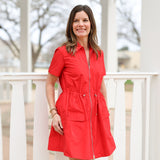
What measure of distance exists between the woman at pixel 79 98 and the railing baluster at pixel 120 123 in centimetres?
52

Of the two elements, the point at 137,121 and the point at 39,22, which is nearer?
the point at 137,121

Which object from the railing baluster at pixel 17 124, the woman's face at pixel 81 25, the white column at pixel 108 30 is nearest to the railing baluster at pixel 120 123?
the woman's face at pixel 81 25

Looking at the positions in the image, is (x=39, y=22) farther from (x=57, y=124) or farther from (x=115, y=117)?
(x=57, y=124)

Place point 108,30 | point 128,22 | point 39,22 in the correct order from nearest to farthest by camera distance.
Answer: point 108,30
point 39,22
point 128,22

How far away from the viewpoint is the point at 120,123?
217 cm

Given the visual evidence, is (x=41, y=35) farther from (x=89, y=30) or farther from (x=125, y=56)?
(x=89, y=30)

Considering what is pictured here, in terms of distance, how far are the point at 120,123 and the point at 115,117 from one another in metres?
0.07

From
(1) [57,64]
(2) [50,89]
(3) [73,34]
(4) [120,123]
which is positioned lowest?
(4) [120,123]

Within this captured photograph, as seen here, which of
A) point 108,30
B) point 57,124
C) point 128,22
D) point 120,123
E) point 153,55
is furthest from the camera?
point 128,22

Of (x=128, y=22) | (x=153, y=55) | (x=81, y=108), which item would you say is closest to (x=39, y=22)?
(x=128, y=22)

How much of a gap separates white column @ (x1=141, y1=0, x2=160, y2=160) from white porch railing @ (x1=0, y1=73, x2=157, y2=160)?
2.9 inches

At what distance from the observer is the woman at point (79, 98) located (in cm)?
155

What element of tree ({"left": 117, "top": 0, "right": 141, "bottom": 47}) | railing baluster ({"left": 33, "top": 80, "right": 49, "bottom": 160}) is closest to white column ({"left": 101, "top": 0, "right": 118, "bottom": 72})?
railing baluster ({"left": 33, "top": 80, "right": 49, "bottom": 160})

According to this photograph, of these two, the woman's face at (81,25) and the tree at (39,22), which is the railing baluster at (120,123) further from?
the tree at (39,22)
